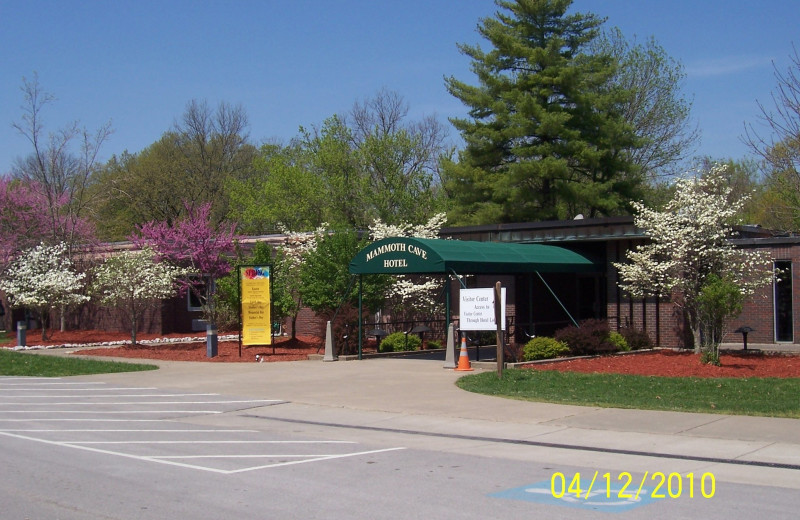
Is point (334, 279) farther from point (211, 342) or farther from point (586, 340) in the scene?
point (586, 340)

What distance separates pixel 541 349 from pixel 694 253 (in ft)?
15.1

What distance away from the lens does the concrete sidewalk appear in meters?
10.3

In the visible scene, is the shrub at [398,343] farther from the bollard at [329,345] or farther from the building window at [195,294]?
the building window at [195,294]

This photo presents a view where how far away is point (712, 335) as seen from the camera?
20.1m

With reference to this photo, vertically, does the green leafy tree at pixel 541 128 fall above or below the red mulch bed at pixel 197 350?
above

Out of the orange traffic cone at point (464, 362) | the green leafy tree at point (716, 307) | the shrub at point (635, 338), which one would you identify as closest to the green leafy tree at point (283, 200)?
the shrub at point (635, 338)

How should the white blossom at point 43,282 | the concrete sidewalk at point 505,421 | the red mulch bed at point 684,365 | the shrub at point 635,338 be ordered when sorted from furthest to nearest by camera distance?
the white blossom at point 43,282, the shrub at point 635,338, the red mulch bed at point 684,365, the concrete sidewalk at point 505,421

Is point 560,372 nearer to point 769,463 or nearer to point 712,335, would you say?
point 712,335

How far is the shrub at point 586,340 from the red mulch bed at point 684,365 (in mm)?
494

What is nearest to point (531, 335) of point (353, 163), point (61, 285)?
point (61, 285)

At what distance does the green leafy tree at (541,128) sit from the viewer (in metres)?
41.2

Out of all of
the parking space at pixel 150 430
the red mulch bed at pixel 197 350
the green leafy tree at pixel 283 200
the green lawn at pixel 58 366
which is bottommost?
the parking space at pixel 150 430
